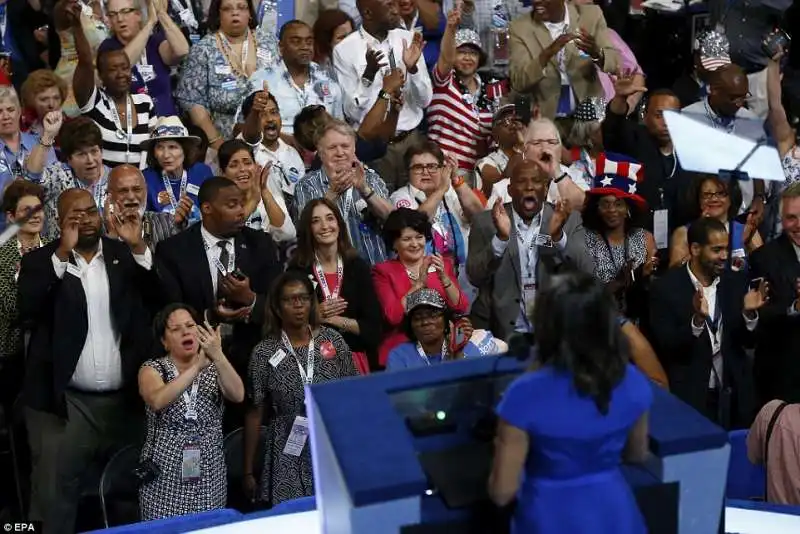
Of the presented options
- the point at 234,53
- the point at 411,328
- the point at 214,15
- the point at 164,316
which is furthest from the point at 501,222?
the point at 214,15

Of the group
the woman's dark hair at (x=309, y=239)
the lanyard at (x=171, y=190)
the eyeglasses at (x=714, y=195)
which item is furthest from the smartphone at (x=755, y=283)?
the lanyard at (x=171, y=190)

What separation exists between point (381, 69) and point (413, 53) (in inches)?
8.3

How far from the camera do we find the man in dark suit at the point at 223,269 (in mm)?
5523

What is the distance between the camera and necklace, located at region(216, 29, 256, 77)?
7082 millimetres

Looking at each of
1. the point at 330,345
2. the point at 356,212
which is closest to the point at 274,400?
the point at 330,345

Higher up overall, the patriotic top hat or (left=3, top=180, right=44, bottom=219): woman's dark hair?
(left=3, top=180, right=44, bottom=219): woman's dark hair

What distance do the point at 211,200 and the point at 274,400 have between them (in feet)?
3.30

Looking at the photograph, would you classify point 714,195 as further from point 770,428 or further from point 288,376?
point 288,376

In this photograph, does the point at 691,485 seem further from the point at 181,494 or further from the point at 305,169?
the point at 305,169

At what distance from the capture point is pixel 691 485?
3311 millimetres

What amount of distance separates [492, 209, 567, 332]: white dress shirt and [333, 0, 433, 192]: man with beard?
117 cm

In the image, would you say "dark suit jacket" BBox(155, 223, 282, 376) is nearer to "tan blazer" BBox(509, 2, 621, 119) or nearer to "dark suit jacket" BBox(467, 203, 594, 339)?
"dark suit jacket" BBox(467, 203, 594, 339)

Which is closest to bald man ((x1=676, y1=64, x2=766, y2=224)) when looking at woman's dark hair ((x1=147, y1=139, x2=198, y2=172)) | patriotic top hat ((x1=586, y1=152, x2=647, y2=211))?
patriotic top hat ((x1=586, y1=152, x2=647, y2=211))

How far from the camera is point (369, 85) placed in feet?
23.7
